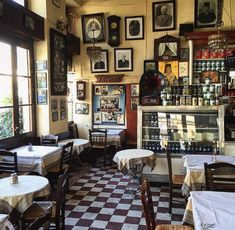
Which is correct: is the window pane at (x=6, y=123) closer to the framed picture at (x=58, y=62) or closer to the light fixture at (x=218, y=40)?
the framed picture at (x=58, y=62)

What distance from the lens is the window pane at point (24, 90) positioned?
17.6ft

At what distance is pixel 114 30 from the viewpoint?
7645 mm

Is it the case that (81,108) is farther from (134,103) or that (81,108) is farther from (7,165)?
(7,165)

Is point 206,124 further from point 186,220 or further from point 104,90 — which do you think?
point 104,90

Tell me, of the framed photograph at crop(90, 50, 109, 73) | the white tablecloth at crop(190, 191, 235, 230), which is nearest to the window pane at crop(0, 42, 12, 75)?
the framed photograph at crop(90, 50, 109, 73)

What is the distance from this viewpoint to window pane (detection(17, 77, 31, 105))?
5.36m

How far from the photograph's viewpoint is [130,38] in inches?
301

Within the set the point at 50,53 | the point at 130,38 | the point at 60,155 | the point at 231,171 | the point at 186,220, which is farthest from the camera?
the point at 130,38

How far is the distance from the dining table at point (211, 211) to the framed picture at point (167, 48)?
5.15 meters

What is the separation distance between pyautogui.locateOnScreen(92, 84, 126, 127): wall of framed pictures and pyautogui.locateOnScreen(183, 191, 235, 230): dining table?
17.3 feet

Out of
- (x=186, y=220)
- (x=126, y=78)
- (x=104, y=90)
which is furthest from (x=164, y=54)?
(x=186, y=220)

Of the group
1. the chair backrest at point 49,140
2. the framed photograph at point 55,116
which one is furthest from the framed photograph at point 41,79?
the chair backrest at point 49,140

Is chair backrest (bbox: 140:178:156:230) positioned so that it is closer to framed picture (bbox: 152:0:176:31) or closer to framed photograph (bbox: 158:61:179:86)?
framed photograph (bbox: 158:61:179:86)

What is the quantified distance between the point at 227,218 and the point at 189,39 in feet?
18.4
